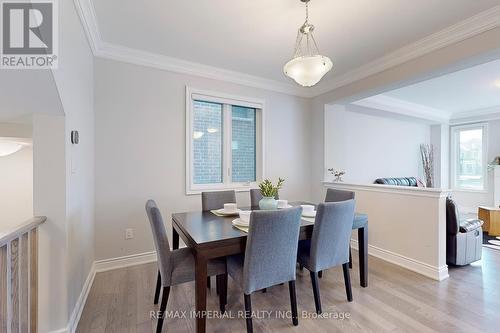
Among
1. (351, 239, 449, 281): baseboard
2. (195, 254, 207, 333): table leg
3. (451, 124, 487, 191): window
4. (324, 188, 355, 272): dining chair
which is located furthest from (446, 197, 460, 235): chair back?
(451, 124, 487, 191): window

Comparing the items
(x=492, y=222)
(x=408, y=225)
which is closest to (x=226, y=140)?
(x=408, y=225)

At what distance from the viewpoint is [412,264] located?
2.78 metres

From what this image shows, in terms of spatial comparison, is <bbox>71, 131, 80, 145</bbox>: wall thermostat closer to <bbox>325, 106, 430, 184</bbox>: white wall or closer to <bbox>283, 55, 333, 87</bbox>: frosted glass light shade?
<bbox>283, 55, 333, 87</bbox>: frosted glass light shade

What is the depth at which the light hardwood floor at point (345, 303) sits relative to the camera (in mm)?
1802

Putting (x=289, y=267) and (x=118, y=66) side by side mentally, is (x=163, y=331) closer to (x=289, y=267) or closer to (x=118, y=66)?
(x=289, y=267)

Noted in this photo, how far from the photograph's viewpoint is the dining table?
1552 millimetres

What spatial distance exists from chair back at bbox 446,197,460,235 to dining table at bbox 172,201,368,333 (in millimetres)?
1770

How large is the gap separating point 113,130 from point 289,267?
2.44 m

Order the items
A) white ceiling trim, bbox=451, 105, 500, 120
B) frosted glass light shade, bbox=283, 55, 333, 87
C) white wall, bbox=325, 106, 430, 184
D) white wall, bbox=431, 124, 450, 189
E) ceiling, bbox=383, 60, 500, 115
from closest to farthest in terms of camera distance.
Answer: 1. frosted glass light shade, bbox=283, 55, 333, 87
2. ceiling, bbox=383, 60, 500, 115
3. white wall, bbox=325, 106, 430, 184
4. white ceiling trim, bbox=451, 105, 500, 120
5. white wall, bbox=431, 124, 450, 189

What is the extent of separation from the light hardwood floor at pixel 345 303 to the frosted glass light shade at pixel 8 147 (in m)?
1.52

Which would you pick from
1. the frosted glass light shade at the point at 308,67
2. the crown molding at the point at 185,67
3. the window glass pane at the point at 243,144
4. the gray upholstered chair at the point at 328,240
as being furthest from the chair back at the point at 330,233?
the crown molding at the point at 185,67

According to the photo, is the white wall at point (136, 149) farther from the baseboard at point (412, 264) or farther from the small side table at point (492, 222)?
the small side table at point (492, 222)

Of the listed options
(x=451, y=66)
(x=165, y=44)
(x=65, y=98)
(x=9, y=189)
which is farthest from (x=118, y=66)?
(x=451, y=66)

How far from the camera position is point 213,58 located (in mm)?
3045
